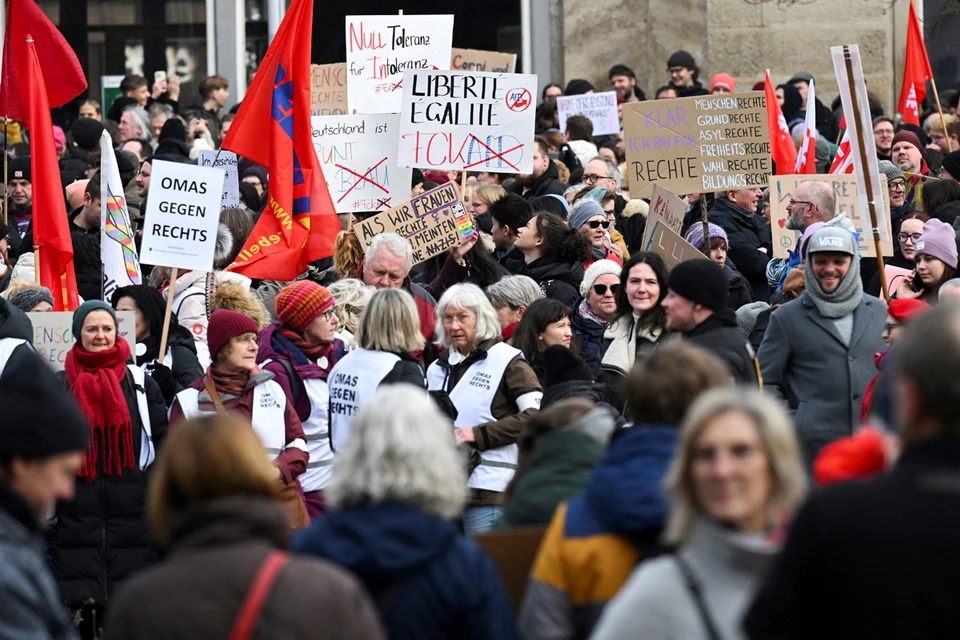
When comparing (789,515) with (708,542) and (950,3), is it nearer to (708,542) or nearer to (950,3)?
(708,542)

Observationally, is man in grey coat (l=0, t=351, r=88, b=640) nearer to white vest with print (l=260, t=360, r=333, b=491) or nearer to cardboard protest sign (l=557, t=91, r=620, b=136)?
white vest with print (l=260, t=360, r=333, b=491)

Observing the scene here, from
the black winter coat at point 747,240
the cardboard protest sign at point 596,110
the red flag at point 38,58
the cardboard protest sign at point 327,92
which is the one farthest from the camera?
the cardboard protest sign at point 596,110

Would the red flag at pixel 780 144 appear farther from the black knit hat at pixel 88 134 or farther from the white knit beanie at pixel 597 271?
the black knit hat at pixel 88 134

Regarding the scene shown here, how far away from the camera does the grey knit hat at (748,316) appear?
8.50 meters

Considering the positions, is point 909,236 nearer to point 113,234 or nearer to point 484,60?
point 484,60

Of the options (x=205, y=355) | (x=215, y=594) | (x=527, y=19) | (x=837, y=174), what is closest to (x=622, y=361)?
(x=205, y=355)

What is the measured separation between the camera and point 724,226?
421 inches

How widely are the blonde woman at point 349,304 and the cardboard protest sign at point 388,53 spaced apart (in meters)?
3.47

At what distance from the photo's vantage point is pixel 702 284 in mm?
6062

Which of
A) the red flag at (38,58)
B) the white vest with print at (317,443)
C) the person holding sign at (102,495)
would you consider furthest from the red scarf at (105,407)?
the red flag at (38,58)

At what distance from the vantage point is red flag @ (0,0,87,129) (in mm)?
10625

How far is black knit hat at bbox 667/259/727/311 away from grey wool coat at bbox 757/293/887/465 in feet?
3.35

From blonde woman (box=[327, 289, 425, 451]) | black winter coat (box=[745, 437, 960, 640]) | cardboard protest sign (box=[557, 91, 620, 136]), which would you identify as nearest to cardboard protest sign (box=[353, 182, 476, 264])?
blonde woman (box=[327, 289, 425, 451])

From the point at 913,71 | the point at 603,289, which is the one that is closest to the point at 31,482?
the point at 603,289
